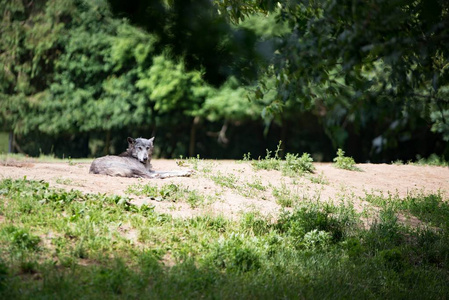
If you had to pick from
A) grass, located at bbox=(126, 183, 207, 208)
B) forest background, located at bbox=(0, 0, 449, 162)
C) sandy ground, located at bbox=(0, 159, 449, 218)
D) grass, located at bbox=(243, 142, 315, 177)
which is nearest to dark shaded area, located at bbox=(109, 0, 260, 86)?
sandy ground, located at bbox=(0, 159, 449, 218)

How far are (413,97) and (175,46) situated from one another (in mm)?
2344

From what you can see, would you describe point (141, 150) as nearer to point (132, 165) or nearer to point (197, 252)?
point (132, 165)

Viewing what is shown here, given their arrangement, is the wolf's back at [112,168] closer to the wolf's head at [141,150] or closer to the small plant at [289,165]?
the wolf's head at [141,150]

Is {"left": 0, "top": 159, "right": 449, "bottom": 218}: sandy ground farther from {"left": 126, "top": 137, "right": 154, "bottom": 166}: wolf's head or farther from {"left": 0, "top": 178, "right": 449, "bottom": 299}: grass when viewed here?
{"left": 126, "top": 137, "right": 154, "bottom": 166}: wolf's head

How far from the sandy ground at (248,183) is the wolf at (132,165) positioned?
1.12 feet

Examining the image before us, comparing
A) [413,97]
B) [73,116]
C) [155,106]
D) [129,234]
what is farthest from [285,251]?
[73,116]

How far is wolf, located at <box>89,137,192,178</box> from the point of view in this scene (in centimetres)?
1077

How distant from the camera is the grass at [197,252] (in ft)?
19.1

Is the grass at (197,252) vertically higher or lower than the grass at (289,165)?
lower

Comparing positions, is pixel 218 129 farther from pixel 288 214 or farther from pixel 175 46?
pixel 175 46

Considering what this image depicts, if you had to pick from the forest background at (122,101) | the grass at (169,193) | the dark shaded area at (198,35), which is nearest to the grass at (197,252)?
the grass at (169,193)

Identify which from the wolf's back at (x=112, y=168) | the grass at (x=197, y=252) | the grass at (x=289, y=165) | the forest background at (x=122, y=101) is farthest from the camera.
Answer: the forest background at (x=122, y=101)

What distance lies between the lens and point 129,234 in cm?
731

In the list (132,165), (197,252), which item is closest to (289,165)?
(132,165)
